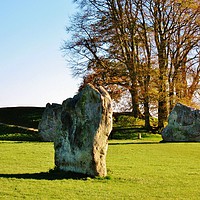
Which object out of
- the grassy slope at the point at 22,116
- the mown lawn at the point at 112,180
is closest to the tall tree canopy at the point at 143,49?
the grassy slope at the point at 22,116

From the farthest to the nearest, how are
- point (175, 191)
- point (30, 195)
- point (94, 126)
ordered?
point (94, 126) < point (175, 191) < point (30, 195)

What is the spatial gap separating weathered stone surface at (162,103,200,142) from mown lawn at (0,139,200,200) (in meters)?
9.41

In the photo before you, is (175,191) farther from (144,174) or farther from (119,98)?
(119,98)

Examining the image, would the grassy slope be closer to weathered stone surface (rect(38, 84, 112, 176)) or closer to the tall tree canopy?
the tall tree canopy

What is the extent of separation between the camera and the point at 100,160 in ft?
36.1

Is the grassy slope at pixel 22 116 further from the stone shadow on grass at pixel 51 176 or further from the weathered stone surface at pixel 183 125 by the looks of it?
the stone shadow on grass at pixel 51 176

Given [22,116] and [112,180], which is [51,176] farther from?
[22,116]

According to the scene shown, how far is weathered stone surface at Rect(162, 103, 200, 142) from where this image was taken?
2512 centimetres

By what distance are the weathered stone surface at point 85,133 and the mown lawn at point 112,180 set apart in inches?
17.9

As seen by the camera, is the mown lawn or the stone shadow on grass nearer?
the mown lawn

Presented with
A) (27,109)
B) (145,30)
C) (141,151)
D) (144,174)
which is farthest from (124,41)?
(144,174)

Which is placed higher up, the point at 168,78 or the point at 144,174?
the point at 168,78

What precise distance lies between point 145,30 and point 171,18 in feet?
6.91

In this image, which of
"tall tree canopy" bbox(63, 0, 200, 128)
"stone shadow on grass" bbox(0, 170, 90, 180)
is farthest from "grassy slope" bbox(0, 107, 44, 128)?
"stone shadow on grass" bbox(0, 170, 90, 180)
